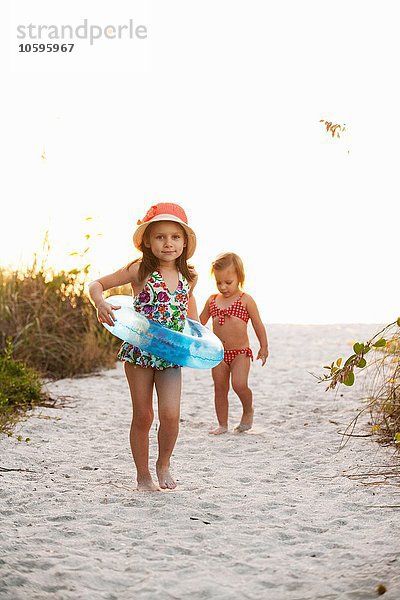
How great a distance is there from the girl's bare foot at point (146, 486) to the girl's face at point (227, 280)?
6.79 ft

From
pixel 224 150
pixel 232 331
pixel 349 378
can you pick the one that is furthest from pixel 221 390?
pixel 224 150

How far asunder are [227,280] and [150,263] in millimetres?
1811

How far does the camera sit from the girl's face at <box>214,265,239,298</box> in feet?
20.7

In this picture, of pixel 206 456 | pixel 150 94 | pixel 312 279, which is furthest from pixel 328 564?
pixel 312 279

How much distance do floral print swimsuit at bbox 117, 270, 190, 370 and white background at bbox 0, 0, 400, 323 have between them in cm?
239

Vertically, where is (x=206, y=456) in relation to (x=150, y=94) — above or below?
below

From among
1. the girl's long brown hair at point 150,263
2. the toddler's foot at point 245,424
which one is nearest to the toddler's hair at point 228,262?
the toddler's foot at point 245,424

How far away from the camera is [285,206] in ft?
37.4

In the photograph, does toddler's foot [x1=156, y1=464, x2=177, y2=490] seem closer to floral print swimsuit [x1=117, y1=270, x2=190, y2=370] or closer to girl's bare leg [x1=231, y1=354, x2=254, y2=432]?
floral print swimsuit [x1=117, y1=270, x2=190, y2=370]

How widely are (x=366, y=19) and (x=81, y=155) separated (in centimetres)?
351

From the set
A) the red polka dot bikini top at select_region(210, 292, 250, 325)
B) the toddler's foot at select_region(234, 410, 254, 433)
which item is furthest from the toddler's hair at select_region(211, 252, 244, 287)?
the toddler's foot at select_region(234, 410, 254, 433)

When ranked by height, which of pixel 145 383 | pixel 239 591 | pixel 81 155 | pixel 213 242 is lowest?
pixel 239 591

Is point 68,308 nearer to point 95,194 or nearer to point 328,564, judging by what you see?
point 95,194

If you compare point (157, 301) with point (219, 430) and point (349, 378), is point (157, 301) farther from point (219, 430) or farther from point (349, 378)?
point (219, 430)
